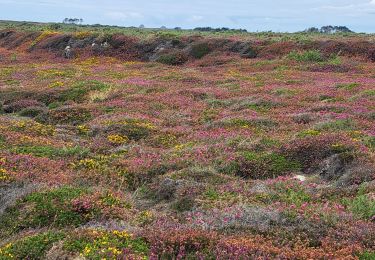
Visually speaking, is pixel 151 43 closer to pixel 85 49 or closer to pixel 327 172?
pixel 85 49

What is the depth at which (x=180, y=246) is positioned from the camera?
303 inches

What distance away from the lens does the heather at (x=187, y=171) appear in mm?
7898

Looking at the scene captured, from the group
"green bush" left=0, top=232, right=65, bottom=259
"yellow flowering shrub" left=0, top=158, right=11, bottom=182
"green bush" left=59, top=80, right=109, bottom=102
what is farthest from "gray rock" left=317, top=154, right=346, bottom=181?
"green bush" left=59, top=80, right=109, bottom=102

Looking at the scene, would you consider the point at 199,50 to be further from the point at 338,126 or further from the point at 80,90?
the point at 338,126

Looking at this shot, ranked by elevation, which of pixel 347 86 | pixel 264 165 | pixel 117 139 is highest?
pixel 347 86

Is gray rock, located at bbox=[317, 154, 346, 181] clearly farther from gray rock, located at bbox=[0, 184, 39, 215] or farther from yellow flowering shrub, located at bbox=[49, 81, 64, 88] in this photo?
yellow flowering shrub, located at bbox=[49, 81, 64, 88]

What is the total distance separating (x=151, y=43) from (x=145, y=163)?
45.2 meters

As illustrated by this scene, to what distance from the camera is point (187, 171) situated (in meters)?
12.7

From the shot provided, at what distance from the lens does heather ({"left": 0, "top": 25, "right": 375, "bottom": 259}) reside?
25.9ft

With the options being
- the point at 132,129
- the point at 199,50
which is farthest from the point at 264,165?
the point at 199,50

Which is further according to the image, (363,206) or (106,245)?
(363,206)

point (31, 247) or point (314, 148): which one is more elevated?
point (314, 148)

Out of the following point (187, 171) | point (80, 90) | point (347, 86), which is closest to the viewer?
point (187, 171)

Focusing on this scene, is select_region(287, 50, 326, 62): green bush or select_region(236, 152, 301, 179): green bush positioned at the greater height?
select_region(287, 50, 326, 62): green bush
